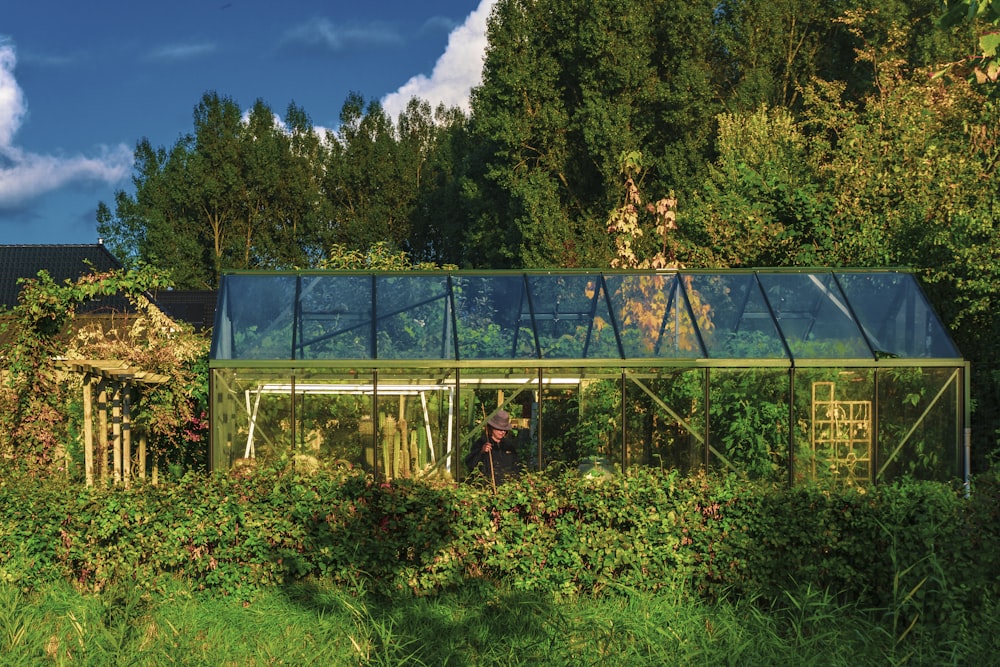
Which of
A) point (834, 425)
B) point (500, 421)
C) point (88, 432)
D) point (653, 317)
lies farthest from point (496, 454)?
point (88, 432)

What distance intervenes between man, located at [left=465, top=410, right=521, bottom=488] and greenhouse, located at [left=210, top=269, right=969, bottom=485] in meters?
0.18

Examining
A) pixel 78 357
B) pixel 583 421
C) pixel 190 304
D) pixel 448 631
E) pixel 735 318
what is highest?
pixel 190 304

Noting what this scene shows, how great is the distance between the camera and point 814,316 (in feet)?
39.9

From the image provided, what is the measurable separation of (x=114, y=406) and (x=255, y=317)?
2577 millimetres

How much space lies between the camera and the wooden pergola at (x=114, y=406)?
11.5 metres

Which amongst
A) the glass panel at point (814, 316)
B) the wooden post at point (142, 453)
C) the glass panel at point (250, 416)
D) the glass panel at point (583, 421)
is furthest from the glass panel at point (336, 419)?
the glass panel at point (814, 316)

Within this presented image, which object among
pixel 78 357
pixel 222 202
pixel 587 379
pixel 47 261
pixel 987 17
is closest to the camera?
pixel 987 17

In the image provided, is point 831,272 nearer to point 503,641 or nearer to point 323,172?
point 503,641

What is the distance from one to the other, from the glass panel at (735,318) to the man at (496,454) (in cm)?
253

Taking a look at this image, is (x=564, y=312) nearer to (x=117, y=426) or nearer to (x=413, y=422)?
(x=413, y=422)

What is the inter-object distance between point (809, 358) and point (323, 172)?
41.5m

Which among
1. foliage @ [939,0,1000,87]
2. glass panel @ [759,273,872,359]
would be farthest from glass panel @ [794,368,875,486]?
foliage @ [939,0,1000,87]

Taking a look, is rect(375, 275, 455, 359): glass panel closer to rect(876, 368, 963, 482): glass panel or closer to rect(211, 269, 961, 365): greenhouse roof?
rect(211, 269, 961, 365): greenhouse roof

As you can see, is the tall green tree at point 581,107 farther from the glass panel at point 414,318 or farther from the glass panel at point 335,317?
the glass panel at point 335,317
